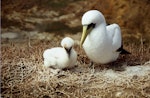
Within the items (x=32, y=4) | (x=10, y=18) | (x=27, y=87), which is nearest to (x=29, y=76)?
(x=27, y=87)

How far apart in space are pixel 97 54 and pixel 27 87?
489mm

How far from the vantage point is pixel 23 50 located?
3098 mm

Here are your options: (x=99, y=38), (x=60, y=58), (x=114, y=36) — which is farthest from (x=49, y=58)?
(x=114, y=36)

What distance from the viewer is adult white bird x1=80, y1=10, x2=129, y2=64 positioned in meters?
2.61

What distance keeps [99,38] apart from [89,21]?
141 mm

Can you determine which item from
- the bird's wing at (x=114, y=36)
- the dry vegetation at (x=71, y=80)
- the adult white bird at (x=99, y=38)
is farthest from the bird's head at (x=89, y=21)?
the dry vegetation at (x=71, y=80)

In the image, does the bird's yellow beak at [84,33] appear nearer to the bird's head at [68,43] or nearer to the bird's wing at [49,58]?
the bird's head at [68,43]

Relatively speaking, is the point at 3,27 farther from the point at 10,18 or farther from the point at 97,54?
the point at 97,54

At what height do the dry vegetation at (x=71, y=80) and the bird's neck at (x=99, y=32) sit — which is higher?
the bird's neck at (x=99, y=32)

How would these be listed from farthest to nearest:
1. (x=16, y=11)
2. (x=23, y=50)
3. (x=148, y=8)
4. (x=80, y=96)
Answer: (x=16, y=11), (x=148, y=8), (x=23, y=50), (x=80, y=96)

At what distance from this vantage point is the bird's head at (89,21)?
102 inches

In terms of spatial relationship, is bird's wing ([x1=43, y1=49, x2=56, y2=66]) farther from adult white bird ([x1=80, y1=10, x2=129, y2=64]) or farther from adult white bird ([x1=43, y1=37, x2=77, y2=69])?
adult white bird ([x1=80, y1=10, x2=129, y2=64])

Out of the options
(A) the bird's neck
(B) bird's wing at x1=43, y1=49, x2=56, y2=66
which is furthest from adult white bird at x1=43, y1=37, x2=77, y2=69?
(A) the bird's neck

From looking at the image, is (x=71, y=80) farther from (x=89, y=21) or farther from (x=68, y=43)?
(x=89, y=21)
